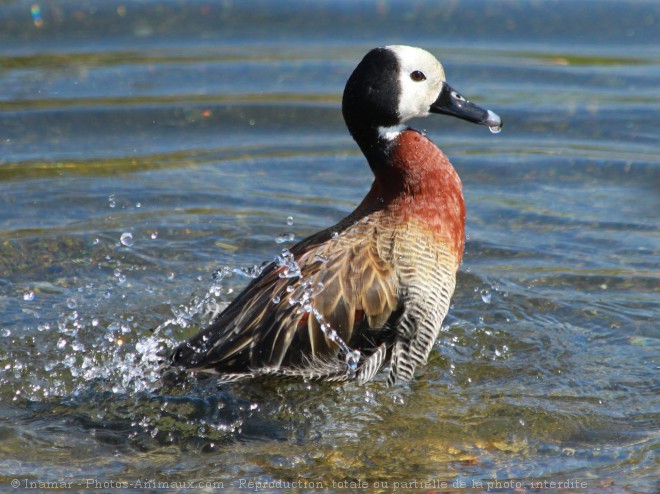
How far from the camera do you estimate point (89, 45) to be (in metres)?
11.5

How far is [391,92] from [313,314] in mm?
1416

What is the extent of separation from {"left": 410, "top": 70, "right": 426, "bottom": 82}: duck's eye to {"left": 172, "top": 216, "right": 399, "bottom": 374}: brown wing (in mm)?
988

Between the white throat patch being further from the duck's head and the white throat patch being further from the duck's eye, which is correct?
the duck's eye

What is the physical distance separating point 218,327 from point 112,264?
194 cm

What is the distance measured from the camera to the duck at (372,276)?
→ 606 cm

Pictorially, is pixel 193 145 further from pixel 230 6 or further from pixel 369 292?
pixel 369 292

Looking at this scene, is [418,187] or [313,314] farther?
[418,187]

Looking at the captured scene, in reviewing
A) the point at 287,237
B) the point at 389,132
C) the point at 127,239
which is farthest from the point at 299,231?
the point at 389,132

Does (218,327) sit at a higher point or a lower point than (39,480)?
higher

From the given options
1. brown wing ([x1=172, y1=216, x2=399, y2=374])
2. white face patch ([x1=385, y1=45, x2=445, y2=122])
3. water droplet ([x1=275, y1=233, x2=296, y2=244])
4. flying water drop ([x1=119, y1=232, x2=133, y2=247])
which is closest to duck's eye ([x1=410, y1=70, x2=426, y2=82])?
white face patch ([x1=385, y1=45, x2=445, y2=122])

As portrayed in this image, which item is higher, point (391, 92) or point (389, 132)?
point (391, 92)

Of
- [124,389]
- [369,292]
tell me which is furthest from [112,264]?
[369,292]

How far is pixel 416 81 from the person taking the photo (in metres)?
6.41

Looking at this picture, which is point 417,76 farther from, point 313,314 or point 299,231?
point 299,231
